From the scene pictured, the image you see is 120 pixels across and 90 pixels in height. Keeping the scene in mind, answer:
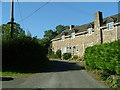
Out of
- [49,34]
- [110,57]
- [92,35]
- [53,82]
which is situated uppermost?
[49,34]

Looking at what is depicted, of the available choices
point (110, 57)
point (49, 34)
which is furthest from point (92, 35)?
point (49, 34)

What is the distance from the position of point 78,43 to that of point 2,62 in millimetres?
21954

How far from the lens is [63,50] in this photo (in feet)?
147

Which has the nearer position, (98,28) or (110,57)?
(110,57)

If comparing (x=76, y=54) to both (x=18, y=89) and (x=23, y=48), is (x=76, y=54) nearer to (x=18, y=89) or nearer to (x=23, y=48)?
(x=23, y=48)

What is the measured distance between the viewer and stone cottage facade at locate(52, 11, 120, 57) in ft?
101

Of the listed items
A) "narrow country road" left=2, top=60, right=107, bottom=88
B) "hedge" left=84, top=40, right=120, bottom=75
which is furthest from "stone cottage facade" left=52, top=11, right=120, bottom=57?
"narrow country road" left=2, top=60, right=107, bottom=88

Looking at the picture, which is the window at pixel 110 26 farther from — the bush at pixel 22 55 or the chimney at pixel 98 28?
the bush at pixel 22 55

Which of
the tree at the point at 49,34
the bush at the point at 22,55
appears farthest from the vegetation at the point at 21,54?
the tree at the point at 49,34

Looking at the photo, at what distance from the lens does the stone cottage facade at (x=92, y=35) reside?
30913 mm

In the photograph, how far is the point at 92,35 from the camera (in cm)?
3572

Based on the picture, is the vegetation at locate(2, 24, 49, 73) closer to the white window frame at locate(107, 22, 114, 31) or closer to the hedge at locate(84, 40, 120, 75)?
the hedge at locate(84, 40, 120, 75)

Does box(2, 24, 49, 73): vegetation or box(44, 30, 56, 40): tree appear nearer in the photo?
box(2, 24, 49, 73): vegetation

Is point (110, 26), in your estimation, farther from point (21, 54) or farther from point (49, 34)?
point (49, 34)
